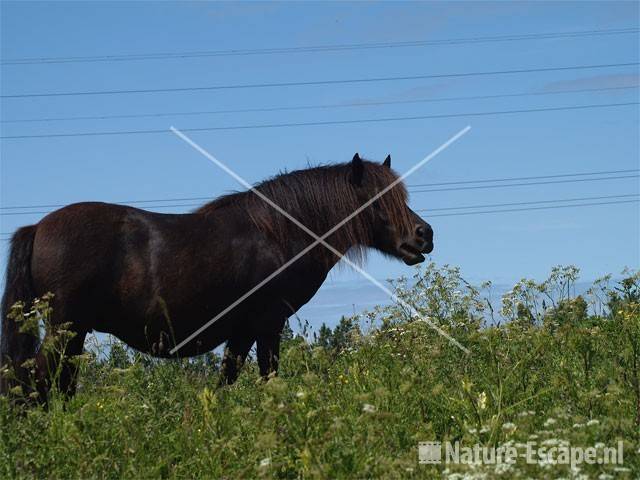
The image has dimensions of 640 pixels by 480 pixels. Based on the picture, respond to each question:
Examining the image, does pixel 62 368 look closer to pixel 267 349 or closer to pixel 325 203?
pixel 267 349

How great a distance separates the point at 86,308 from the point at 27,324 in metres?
2.51

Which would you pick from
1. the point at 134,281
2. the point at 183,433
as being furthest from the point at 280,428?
the point at 134,281

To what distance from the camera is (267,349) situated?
28.0 ft

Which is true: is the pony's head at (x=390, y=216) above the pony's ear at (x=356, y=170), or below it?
below

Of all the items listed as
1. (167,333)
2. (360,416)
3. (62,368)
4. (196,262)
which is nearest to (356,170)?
(196,262)

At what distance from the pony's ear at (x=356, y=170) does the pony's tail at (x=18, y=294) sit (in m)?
3.15

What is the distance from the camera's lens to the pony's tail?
7.86 m

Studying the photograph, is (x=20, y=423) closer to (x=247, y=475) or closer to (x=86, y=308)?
(x=247, y=475)

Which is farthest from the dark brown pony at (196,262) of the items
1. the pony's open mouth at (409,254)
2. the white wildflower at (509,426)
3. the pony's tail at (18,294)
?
the white wildflower at (509,426)

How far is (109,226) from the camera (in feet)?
26.9

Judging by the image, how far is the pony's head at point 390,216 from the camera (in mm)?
9367

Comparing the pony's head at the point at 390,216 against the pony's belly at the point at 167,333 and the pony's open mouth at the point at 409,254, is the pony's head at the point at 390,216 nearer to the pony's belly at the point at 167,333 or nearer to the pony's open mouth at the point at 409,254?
the pony's open mouth at the point at 409,254

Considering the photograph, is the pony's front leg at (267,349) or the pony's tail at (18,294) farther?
the pony's front leg at (267,349)

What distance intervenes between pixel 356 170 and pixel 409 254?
109cm
